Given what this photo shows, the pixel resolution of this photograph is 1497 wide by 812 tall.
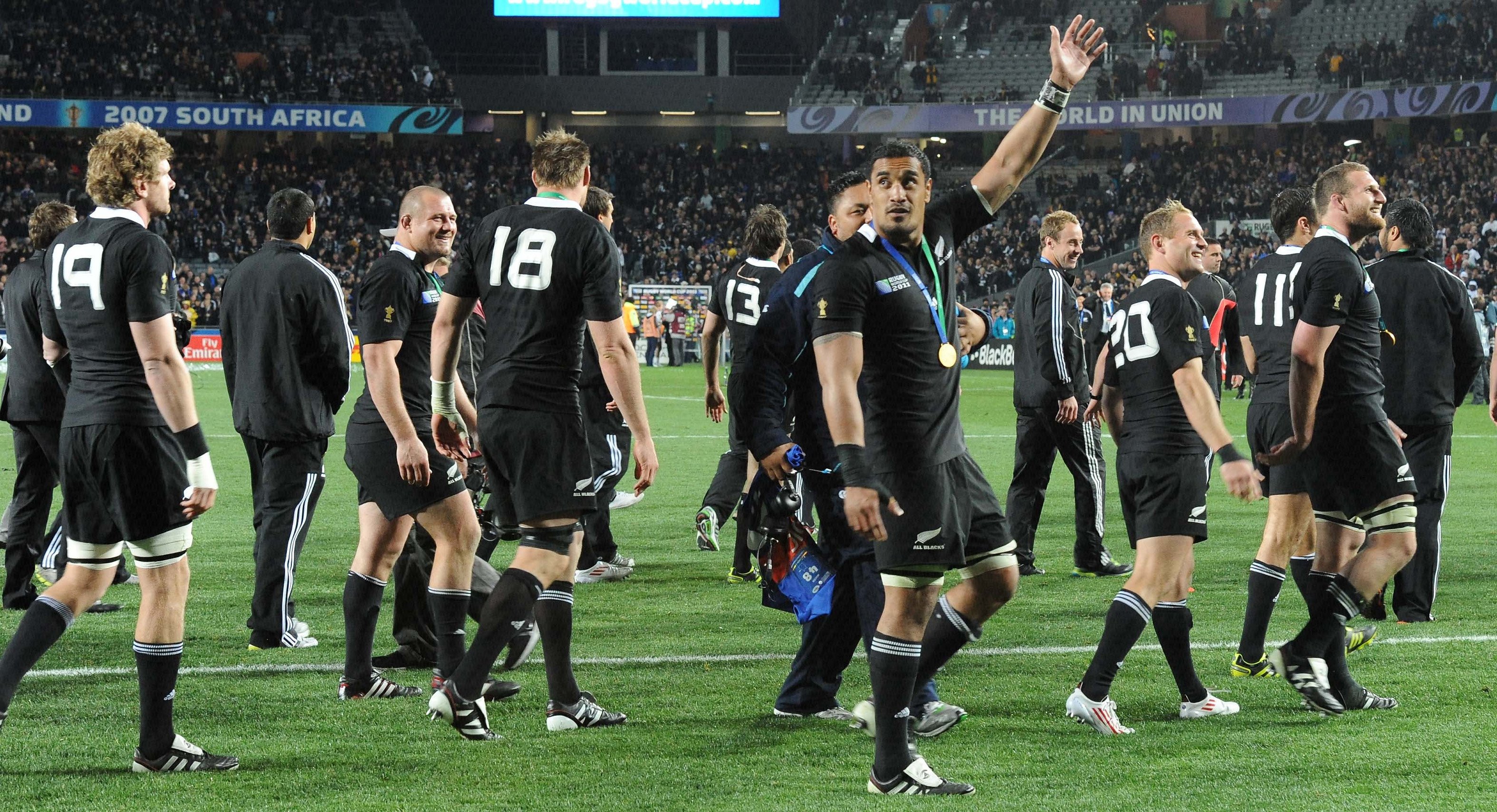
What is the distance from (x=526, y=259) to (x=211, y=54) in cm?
4769

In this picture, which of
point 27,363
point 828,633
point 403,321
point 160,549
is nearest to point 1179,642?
point 828,633

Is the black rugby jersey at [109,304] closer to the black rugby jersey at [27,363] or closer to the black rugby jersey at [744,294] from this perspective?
the black rugby jersey at [27,363]

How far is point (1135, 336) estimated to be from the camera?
6.00 metres

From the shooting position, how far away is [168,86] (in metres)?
47.2

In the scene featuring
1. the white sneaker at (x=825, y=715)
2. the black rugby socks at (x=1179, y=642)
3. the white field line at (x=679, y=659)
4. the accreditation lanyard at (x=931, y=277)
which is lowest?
the white field line at (x=679, y=659)

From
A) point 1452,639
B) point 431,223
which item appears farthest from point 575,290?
point 1452,639

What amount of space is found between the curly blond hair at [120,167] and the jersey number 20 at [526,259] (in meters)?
1.16

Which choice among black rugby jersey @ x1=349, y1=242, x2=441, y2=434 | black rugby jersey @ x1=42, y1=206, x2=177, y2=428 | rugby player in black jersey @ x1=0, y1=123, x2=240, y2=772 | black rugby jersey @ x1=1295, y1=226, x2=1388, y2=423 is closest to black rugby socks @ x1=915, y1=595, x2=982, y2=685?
black rugby jersey @ x1=1295, y1=226, x2=1388, y2=423

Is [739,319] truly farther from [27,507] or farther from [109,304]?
[109,304]

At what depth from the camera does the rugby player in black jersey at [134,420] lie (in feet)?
15.8

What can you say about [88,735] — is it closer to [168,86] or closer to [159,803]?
[159,803]

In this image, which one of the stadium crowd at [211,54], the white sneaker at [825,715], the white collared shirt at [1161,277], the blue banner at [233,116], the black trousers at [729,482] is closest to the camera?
the white sneaker at [825,715]

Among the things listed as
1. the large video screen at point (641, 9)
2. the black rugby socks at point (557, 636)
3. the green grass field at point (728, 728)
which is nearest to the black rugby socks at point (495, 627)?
the black rugby socks at point (557, 636)

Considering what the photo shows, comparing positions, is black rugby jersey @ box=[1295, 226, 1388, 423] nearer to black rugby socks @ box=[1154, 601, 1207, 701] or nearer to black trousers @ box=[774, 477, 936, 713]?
black rugby socks @ box=[1154, 601, 1207, 701]
